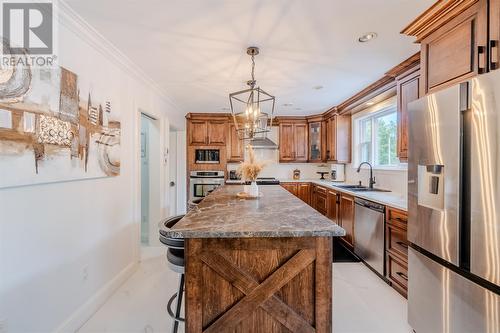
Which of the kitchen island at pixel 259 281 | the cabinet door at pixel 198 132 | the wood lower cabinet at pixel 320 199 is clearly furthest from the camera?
the cabinet door at pixel 198 132

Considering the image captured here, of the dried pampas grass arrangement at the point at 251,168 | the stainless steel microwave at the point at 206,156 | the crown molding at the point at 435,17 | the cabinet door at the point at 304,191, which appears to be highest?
the crown molding at the point at 435,17

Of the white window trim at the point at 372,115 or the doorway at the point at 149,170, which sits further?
the doorway at the point at 149,170

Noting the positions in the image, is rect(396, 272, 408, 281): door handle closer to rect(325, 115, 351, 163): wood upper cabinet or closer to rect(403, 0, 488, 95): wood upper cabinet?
rect(403, 0, 488, 95): wood upper cabinet

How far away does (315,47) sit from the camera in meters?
2.41

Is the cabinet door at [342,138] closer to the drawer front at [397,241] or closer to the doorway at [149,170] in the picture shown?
the drawer front at [397,241]

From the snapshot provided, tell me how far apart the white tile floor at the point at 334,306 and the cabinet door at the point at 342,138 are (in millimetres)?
2534

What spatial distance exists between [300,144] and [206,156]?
2.25 meters

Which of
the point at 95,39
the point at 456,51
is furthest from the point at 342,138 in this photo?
the point at 95,39

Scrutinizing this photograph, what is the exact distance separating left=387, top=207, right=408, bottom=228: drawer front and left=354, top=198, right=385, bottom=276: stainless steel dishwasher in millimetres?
107

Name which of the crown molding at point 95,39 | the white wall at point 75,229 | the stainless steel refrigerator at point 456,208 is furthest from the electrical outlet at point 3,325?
the stainless steel refrigerator at point 456,208

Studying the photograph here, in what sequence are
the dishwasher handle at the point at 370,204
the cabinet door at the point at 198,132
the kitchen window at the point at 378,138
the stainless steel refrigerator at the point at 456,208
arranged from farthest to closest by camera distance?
the cabinet door at the point at 198,132, the kitchen window at the point at 378,138, the dishwasher handle at the point at 370,204, the stainless steel refrigerator at the point at 456,208

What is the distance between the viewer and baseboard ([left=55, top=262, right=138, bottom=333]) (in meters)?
1.89

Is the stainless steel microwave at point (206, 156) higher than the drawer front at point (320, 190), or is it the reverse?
the stainless steel microwave at point (206, 156)

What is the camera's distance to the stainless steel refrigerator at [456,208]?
4.19 feet
